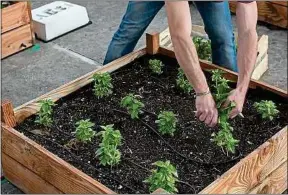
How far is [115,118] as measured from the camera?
116 inches

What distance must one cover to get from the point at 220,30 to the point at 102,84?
2.27ft

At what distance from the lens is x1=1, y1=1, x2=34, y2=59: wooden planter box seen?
13.2ft

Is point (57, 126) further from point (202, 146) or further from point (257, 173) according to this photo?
point (257, 173)

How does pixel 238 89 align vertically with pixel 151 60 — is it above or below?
above

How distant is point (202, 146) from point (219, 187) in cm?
43

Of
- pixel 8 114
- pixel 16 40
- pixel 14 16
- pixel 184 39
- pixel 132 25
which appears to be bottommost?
pixel 16 40

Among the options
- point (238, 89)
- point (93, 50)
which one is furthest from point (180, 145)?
point (93, 50)

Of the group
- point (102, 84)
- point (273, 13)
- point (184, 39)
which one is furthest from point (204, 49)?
point (273, 13)

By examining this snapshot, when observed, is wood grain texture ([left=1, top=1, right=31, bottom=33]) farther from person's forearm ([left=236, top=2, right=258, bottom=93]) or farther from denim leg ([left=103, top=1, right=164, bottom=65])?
person's forearm ([left=236, top=2, right=258, bottom=93])

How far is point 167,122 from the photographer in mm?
2754

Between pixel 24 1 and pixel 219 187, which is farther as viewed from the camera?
pixel 24 1

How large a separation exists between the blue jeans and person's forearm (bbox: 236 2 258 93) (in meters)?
0.47

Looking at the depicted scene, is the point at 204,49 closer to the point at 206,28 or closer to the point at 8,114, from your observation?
the point at 206,28

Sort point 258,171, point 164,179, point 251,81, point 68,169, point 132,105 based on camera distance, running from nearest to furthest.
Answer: point 164,179 < point 68,169 < point 258,171 < point 132,105 < point 251,81
